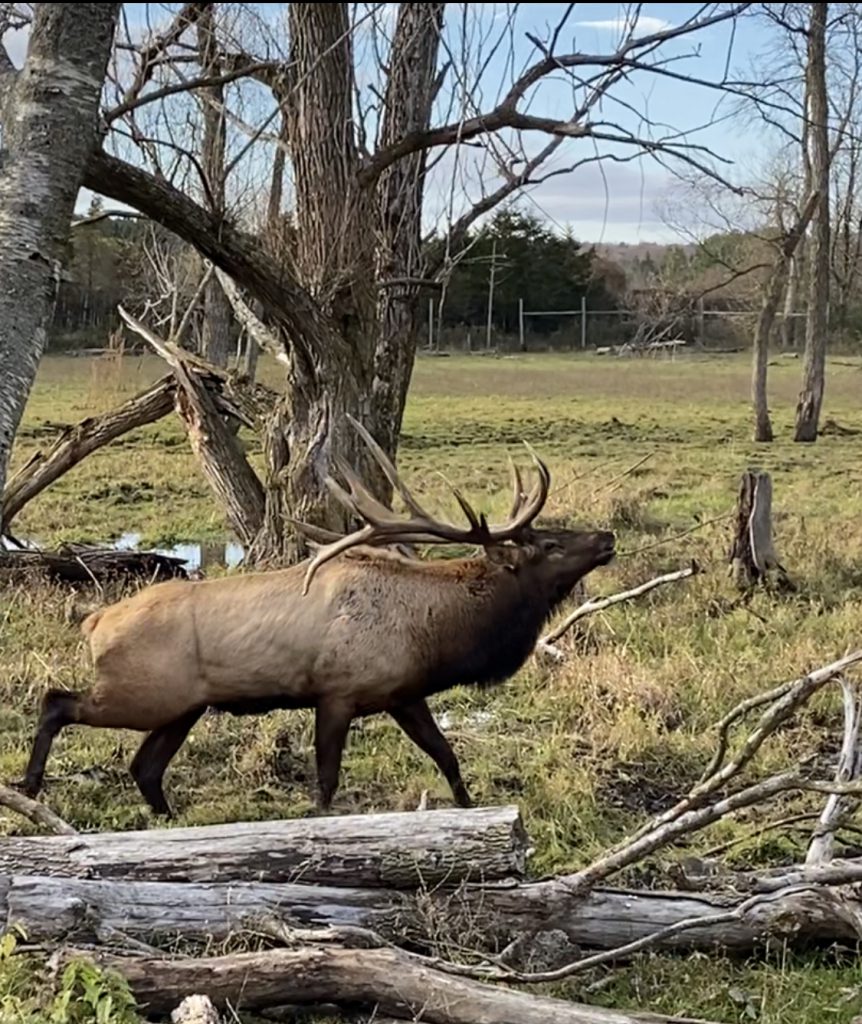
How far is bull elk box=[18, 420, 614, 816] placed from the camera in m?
6.25

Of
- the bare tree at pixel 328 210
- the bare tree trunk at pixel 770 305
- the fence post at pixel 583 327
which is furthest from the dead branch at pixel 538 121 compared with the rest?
the fence post at pixel 583 327

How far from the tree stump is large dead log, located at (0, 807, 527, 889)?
6139 millimetres

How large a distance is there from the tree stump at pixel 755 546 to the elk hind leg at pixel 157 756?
5.30 metres

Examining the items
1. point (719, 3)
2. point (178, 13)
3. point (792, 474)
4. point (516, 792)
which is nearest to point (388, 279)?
point (178, 13)

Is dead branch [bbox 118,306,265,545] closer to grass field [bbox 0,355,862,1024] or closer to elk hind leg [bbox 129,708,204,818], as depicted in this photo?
grass field [bbox 0,355,862,1024]

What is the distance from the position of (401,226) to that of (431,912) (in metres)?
7.45

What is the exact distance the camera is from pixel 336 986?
4062 millimetres

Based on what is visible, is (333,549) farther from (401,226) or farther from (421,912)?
(401,226)

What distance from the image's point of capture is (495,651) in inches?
260

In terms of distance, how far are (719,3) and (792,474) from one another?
1216 cm

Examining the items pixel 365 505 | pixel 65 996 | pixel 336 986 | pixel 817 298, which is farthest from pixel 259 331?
pixel 817 298

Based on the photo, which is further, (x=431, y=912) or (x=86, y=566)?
(x=86, y=566)

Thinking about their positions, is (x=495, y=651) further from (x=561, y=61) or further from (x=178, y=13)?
(x=178, y=13)

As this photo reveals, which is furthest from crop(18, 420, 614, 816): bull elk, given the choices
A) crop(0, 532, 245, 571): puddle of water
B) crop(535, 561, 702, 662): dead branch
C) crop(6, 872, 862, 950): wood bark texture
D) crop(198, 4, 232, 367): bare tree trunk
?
crop(0, 532, 245, 571): puddle of water
